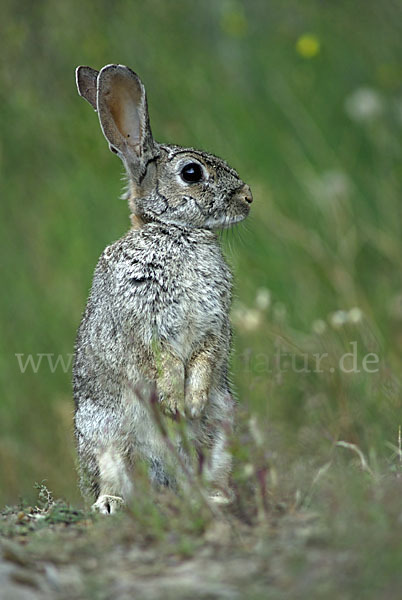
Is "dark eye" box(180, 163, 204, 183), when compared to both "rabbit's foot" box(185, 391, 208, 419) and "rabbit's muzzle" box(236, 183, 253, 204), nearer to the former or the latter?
"rabbit's muzzle" box(236, 183, 253, 204)

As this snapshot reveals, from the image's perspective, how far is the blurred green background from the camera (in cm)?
696

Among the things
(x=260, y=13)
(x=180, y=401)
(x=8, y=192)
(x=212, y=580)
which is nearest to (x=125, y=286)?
(x=180, y=401)

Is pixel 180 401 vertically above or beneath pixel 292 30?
beneath

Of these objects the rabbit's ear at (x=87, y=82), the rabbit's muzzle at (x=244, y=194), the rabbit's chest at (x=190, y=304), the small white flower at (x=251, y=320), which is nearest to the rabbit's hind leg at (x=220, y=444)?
the rabbit's chest at (x=190, y=304)

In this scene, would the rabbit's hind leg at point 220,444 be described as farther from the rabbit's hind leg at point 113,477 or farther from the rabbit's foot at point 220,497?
the rabbit's hind leg at point 113,477

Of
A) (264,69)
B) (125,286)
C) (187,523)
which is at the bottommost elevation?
(187,523)

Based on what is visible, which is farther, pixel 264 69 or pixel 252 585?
pixel 264 69

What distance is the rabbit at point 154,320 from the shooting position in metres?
4.64

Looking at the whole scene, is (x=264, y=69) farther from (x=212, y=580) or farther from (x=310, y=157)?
(x=212, y=580)

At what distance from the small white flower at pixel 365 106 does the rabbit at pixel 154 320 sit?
7.79ft

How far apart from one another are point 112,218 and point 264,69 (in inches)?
79.0

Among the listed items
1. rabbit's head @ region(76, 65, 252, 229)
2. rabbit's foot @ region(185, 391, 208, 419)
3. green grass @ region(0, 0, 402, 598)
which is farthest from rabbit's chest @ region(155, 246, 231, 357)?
green grass @ region(0, 0, 402, 598)

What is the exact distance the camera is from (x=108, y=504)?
4.45m

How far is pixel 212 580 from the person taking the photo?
2648 mm
